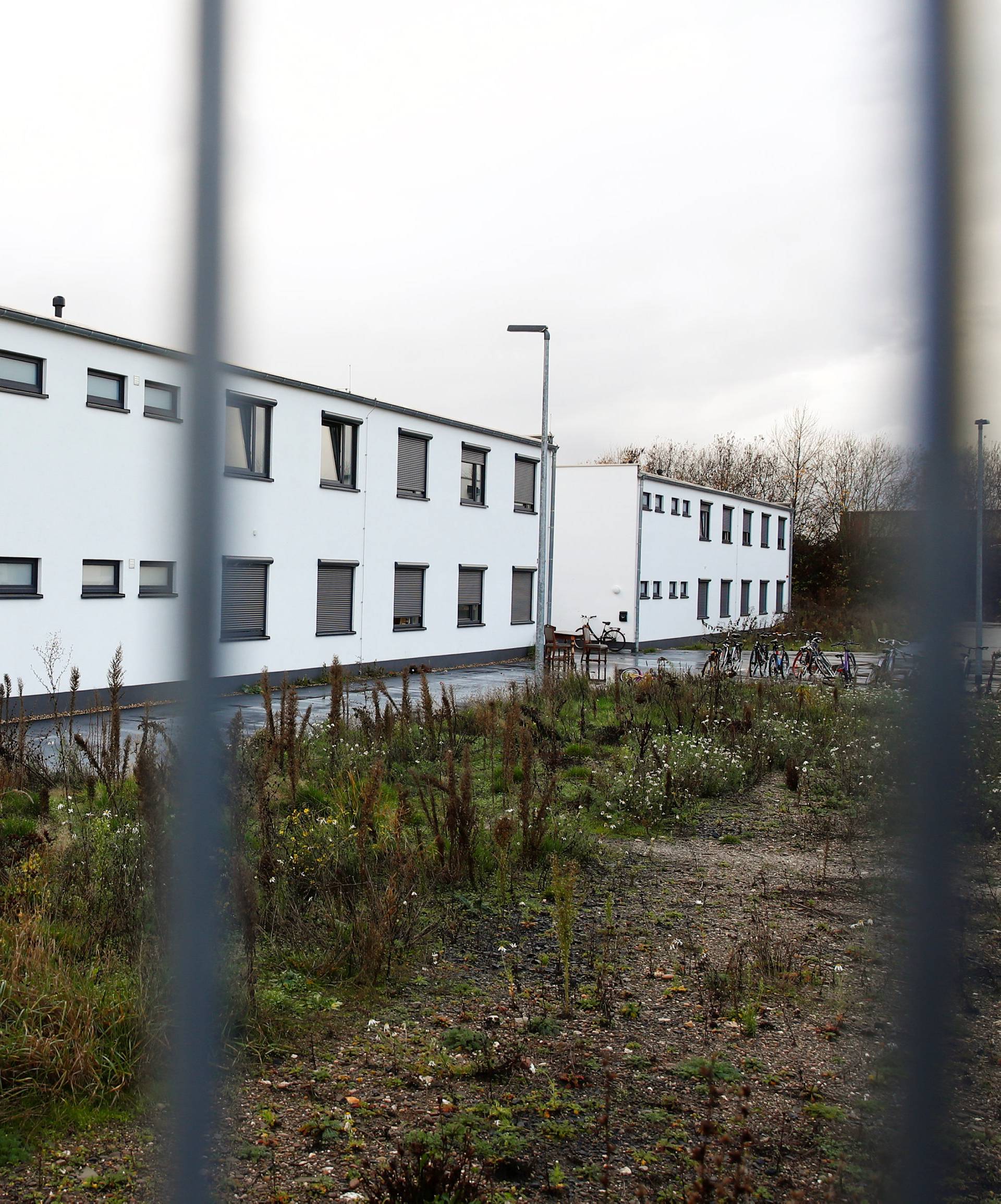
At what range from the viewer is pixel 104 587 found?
1483cm

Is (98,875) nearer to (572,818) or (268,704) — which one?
(268,704)

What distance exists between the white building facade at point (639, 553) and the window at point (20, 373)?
17.4 m

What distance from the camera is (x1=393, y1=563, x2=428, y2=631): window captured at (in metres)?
21.5

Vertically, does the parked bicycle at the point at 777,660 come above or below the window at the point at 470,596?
below

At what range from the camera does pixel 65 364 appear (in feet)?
45.7

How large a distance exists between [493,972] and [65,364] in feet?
40.9

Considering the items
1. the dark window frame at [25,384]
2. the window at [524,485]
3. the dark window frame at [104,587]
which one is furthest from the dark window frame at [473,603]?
the dark window frame at [25,384]

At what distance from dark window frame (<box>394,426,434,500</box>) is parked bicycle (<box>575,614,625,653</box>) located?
7923 millimetres

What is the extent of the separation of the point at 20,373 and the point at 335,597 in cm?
759

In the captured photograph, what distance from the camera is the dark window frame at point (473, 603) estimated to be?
23.8 m

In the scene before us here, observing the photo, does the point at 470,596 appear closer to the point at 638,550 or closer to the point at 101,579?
the point at 638,550

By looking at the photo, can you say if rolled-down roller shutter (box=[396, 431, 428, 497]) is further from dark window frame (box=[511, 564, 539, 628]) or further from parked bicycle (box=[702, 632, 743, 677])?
parked bicycle (box=[702, 632, 743, 677])

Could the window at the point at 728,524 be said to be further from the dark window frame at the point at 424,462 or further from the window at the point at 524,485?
the dark window frame at the point at 424,462

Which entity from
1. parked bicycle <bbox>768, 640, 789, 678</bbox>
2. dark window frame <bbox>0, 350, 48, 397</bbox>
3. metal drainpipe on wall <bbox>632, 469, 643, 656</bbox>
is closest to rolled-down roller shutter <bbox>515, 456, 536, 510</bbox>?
metal drainpipe on wall <bbox>632, 469, 643, 656</bbox>
